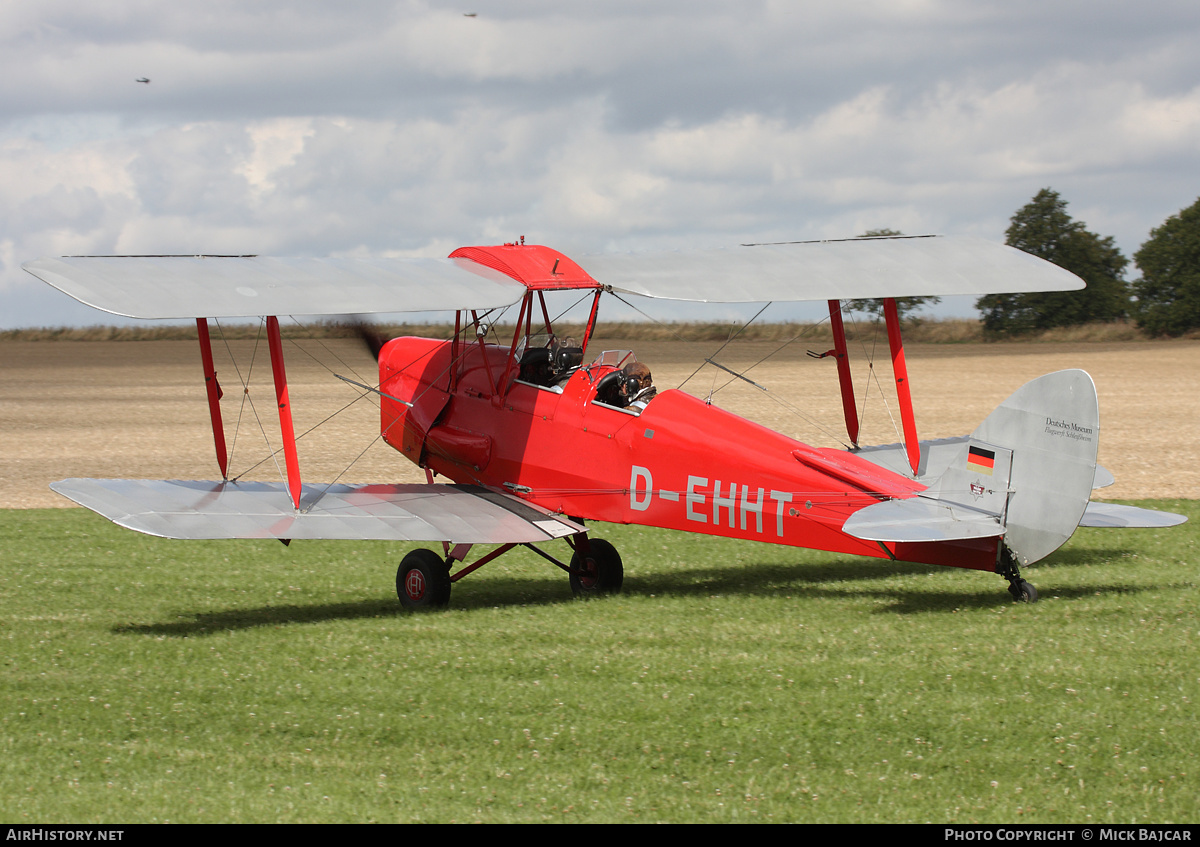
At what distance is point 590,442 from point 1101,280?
230 feet

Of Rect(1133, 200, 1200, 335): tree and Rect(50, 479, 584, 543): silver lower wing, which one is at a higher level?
Rect(1133, 200, 1200, 335): tree

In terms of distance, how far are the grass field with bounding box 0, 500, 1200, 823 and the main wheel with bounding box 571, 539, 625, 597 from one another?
26 cm

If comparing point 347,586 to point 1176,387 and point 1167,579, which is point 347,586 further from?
point 1176,387

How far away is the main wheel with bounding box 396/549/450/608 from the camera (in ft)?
33.7

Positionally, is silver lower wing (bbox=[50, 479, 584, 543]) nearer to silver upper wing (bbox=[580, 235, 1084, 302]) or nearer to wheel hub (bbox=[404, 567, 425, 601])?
wheel hub (bbox=[404, 567, 425, 601])

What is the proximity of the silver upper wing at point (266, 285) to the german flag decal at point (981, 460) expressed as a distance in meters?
3.98

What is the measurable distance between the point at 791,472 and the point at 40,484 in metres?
14.7

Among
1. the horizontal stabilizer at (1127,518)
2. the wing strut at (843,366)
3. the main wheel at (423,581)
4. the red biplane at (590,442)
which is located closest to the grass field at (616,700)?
the main wheel at (423,581)

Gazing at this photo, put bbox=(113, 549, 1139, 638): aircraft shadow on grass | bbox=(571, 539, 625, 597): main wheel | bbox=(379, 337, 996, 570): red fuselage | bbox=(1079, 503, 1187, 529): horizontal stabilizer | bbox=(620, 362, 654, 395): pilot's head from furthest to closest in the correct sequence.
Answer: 1. bbox=(571, 539, 625, 597): main wheel
2. bbox=(620, 362, 654, 395): pilot's head
3. bbox=(113, 549, 1139, 638): aircraft shadow on grass
4. bbox=(1079, 503, 1187, 529): horizontal stabilizer
5. bbox=(379, 337, 996, 570): red fuselage

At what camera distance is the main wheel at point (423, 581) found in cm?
1027

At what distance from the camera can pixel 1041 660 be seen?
26.1ft

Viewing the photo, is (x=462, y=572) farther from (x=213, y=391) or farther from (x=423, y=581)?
(x=213, y=391)

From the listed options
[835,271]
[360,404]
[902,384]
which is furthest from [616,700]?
[360,404]

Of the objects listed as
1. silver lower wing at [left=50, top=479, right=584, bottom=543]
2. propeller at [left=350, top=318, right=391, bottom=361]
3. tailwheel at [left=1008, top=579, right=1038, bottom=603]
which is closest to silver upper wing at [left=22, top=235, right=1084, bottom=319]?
silver lower wing at [left=50, top=479, right=584, bottom=543]
